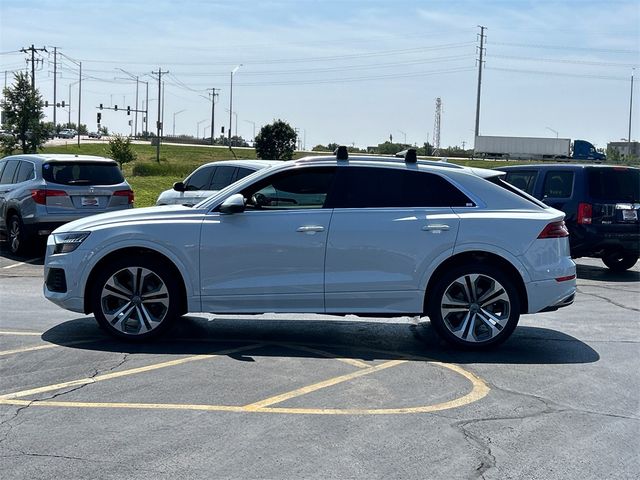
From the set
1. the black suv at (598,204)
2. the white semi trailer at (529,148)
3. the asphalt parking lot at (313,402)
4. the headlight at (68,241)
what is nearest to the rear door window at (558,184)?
the black suv at (598,204)

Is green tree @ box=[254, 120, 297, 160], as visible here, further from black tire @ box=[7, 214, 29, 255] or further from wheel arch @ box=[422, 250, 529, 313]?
wheel arch @ box=[422, 250, 529, 313]

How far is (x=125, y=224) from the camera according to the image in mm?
7398

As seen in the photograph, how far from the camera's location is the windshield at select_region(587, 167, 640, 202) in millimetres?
12648

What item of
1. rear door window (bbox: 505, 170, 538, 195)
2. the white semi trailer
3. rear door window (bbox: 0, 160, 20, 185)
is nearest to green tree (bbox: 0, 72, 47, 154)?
rear door window (bbox: 0, 160, 20, 185)

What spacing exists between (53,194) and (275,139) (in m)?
28.8

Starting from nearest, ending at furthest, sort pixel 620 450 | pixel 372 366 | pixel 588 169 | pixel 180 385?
pixel 620 450, pixel 180 385, pixel 372 366, pixel 588 169

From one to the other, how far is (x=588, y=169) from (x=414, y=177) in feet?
20.4

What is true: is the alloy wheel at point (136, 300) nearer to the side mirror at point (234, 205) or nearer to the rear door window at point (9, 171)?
the side mirror at point (234, 205)

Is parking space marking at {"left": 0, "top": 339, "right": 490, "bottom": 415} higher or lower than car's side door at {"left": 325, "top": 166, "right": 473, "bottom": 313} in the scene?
lower

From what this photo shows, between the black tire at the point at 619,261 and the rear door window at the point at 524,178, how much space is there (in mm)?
1817

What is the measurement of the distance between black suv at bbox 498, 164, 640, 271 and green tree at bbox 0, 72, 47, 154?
25.5m

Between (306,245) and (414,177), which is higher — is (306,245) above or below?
below

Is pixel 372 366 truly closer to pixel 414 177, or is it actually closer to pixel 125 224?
pixel 414 177

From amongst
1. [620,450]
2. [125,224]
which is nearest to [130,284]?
[125,224]
